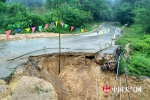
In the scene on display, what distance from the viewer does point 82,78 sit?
898 cm

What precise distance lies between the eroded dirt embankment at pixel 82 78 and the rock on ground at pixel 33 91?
218cm

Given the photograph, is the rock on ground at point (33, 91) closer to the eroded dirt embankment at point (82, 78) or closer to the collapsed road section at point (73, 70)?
the collapsed road section at point (73, 70)

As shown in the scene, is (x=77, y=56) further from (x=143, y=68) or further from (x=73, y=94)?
(x=143, y=68)

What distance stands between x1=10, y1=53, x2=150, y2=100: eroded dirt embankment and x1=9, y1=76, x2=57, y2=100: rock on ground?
218cm

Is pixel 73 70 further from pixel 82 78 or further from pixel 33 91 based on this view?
pixel 33 91

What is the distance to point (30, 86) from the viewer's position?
5.79m

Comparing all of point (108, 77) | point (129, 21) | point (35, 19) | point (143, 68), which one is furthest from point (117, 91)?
point (129, 21)

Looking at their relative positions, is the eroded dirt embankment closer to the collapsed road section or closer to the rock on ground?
the collapsed road section

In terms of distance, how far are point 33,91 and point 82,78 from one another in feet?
12.1

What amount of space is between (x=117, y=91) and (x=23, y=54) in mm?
4609

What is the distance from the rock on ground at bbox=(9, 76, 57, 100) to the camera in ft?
17.8

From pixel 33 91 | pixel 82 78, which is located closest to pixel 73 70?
pixel 82 78

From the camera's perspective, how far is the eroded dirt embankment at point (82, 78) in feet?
28.1

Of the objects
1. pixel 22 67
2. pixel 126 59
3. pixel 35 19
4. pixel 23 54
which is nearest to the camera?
pixel 22 67
